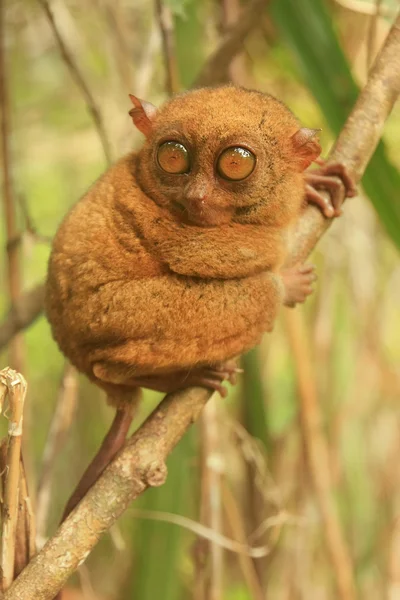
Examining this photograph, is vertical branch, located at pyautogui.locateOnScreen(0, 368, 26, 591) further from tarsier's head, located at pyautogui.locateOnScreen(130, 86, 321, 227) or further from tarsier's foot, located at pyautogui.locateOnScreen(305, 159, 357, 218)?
tarsier's foot, located at pyautogui.locateOnScreen(305, 159, 357, 218)

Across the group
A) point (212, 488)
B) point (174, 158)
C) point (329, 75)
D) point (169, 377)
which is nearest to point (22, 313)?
point (212, 488)

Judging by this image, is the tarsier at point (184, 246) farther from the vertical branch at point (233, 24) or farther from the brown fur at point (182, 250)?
the vertical branch at point (233, 24)

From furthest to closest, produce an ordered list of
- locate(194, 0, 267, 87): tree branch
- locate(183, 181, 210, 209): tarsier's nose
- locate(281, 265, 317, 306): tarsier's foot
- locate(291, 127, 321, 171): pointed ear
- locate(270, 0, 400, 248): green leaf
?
1. locate(194, 0, 267, 87): tree branch
2. locate(270, 0, 400, 248): green leaf
3. locate(281, 265, 317, 306): tarsier's foot
4. locate(291, 127, 321, 171): pointed ear
5. locate(183, 181, 210, 209): tarsier's nose

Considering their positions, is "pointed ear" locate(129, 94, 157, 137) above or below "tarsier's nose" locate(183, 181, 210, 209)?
above

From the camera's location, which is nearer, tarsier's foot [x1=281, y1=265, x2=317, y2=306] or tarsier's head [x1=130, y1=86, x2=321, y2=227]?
tarsier's head [x1=130, y1=86, x2=321, y2=227]

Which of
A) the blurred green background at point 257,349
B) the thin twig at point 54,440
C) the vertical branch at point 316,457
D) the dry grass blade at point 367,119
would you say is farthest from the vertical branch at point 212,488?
the dry grass blade at point 367,119

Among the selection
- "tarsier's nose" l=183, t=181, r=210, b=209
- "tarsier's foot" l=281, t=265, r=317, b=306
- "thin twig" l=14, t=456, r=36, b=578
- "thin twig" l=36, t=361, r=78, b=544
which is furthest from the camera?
Answer: "thin twig" l=36, t=361, r=78, b=544

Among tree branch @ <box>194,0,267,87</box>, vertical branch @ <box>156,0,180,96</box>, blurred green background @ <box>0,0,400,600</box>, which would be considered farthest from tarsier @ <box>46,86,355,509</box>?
vertical branch @ <box>156,0,180,96</box>
